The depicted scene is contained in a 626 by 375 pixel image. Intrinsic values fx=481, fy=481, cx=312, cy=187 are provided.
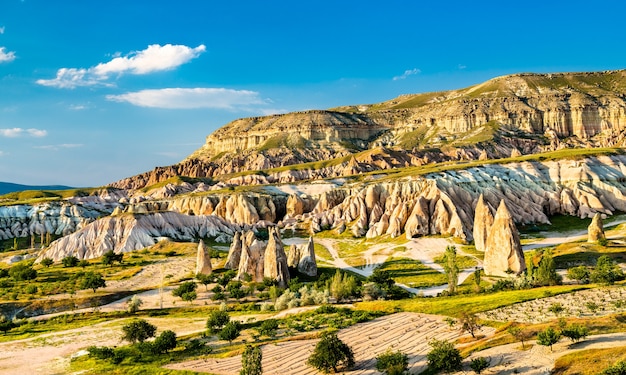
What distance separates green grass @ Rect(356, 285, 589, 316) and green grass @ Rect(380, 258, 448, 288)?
12.1m

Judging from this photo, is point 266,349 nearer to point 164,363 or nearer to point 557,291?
point 164,363

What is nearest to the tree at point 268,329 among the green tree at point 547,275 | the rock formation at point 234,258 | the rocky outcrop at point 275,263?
the rocky outcrop at point 275,263

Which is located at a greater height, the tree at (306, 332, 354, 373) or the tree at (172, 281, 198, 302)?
the tree at (306, 332, 354, 373)

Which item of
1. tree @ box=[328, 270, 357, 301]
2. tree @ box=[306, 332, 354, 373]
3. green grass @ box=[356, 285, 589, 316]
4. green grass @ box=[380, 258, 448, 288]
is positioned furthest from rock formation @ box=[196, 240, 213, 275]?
tree @ box=[306, 332, 354, 373]

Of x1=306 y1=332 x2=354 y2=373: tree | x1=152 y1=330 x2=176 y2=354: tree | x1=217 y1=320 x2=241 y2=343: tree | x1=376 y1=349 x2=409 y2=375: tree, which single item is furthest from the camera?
x1=217 y1=320 x2=241 y2=343: tree

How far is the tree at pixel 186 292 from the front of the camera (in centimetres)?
4697

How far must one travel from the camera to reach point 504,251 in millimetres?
50531

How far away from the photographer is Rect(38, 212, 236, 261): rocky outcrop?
→ 3059 inches

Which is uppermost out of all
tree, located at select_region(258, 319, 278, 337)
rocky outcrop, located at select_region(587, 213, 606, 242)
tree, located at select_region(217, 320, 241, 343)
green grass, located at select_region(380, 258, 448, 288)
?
rocky outcrop, located at select_region(587, 213, 606, 242)

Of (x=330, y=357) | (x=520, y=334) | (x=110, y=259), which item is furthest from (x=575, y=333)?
(x=110, y=259)

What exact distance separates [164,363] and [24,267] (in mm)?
45342

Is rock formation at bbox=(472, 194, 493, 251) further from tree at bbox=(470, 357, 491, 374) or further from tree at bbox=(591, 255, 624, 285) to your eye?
tree at bbox=(470, 357, 491, 374)

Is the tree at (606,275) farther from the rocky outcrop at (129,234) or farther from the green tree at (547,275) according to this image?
the rocky outcrop at (129,234)

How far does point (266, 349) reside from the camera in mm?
29547
